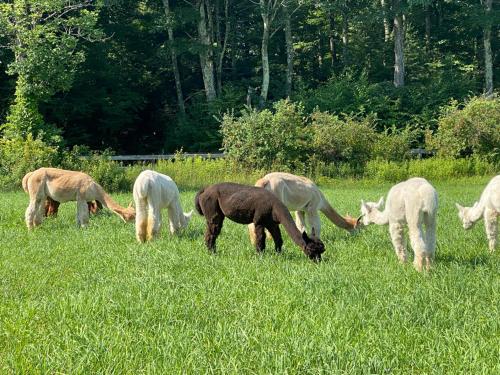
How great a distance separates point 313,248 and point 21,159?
16.9 m

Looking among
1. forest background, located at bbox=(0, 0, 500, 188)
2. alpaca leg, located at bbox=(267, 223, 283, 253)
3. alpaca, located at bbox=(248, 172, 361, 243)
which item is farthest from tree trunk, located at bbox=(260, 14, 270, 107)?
alpaca leg, located at bbox=(267, 223, 283, 253)

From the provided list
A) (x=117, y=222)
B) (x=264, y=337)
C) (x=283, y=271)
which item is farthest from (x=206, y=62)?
(x=264, y=337)

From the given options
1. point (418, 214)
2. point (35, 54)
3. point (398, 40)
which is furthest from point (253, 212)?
point (398, 40)

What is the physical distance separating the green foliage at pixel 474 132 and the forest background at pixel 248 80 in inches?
2.6

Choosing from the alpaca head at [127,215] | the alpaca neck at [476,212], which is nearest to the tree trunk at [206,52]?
the alpaca head at [127,215]

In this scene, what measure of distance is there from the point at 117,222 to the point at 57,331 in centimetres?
727

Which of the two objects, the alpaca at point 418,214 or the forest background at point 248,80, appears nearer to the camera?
the alpaca at point 418,214

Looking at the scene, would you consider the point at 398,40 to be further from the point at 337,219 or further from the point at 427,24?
the point at 337,219

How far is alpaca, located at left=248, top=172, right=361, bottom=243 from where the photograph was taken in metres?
9.32

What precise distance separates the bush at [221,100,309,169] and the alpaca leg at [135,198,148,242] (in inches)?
586

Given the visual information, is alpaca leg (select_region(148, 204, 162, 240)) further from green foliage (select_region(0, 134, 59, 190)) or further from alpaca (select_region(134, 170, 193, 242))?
green foliage (select_region(0, 134, 59, 190))

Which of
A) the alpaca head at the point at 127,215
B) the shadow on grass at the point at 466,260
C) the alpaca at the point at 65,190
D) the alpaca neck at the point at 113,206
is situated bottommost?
the shadow on grass at the point at 466,260

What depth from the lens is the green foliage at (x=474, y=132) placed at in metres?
25.2

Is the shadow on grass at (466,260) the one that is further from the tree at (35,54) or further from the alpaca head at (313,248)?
the tree at (35,54)
